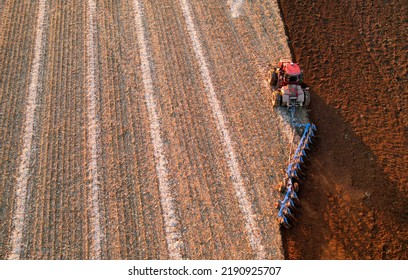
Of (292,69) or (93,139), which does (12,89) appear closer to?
(93,139)

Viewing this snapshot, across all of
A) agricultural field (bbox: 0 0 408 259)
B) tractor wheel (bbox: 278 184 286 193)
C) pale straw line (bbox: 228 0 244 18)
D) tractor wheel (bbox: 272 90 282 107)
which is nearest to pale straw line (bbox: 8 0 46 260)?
agricultural field (bbox: 0 0 408 259)

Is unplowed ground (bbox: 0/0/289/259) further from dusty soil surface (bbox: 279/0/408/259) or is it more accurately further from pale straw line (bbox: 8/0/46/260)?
dusty soil surface (bbox: 279/0/408/259)

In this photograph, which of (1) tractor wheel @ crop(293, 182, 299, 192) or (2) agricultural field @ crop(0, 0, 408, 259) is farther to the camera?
(1) tractor wheel @ crop(293, 182, 299, 192)

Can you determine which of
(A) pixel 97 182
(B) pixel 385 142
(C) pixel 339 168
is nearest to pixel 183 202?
(A) pixel 97 182

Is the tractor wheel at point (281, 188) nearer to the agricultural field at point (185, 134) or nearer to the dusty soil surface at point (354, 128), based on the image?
the agricultural field at point (185, 134)

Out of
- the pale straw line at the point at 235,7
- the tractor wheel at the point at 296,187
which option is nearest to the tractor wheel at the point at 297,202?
the tractor wheel at the point at 296,187

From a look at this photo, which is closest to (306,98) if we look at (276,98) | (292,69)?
(276,98)
